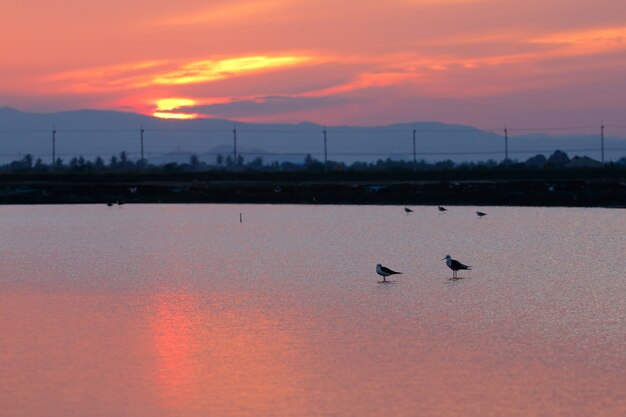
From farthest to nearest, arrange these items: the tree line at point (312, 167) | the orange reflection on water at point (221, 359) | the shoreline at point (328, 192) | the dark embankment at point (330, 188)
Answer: the tree line at point (312, 167) → the dark embankment at point (330, 188) → the shoreline at point (328, 192) → the orange reflection on water at point (221, 359)

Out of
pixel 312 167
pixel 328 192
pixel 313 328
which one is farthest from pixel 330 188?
pixel 313 328

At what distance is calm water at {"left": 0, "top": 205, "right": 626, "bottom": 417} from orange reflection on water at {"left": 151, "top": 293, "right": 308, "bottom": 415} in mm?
50

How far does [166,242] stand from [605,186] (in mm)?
43156

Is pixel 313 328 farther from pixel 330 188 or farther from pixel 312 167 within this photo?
pixel 312 167

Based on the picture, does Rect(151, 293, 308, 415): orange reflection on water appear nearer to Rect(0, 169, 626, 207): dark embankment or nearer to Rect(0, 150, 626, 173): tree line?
Rect(0, 169, 626, 207): dark embankment

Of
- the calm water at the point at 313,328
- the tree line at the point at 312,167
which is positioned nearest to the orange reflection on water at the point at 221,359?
the calm water at the point at 313,328

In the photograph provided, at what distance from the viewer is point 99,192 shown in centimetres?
9400

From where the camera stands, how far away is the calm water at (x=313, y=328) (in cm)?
1691

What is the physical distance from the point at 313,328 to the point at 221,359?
3783 mm

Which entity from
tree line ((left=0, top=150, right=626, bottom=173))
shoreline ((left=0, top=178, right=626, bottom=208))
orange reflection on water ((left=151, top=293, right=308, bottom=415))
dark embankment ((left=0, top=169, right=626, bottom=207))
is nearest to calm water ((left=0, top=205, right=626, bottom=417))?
orange reflection on water ((left=151, top=293, right=308, bottom=415))

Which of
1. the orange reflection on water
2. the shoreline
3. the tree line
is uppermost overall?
the tree line

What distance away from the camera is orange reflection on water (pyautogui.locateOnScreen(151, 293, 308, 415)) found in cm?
1689

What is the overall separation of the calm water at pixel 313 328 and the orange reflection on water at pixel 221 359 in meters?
0.05

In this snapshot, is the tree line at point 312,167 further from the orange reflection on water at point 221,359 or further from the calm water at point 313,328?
the orange reflection on water at point 221,359
